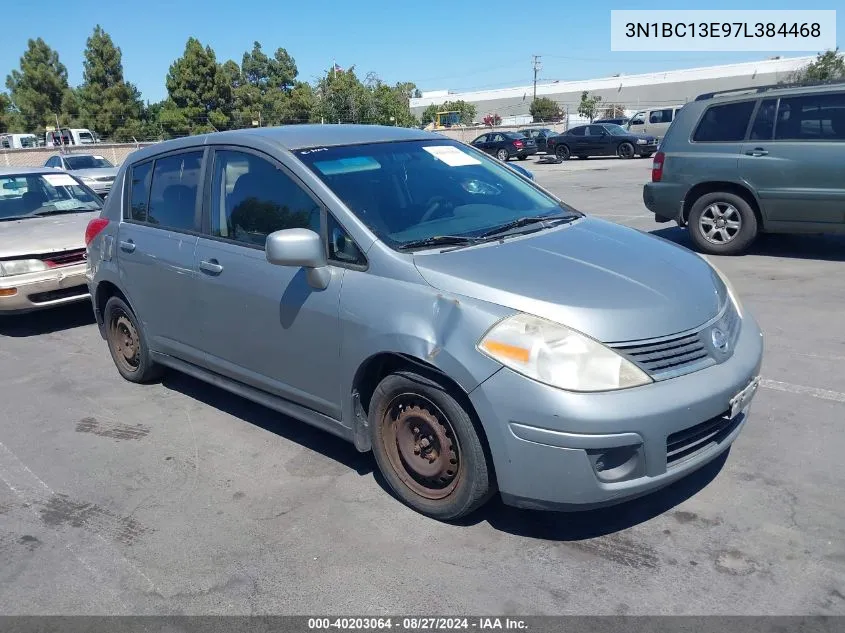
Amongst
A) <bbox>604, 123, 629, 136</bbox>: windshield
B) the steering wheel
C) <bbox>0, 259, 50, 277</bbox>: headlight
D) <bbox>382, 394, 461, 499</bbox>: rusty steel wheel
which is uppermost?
<bbox>604, 123, 629, 136</bbox>: windshield

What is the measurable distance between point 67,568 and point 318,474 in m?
1.26

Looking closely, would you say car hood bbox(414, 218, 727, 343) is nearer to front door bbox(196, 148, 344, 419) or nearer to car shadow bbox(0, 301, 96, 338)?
front door bbox(196, 148, 344, 419)

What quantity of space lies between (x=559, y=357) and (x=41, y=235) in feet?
20.4

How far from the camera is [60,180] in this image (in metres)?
8.45

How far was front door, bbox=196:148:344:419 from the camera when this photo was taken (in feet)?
11.8

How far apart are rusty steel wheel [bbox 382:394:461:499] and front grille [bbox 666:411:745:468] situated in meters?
0.88

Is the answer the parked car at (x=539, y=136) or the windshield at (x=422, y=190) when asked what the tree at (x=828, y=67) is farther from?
the windshield at (x=422, y=190)

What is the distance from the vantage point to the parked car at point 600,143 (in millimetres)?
27953

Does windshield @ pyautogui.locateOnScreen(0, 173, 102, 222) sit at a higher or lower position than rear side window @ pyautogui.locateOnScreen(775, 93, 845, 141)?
lower

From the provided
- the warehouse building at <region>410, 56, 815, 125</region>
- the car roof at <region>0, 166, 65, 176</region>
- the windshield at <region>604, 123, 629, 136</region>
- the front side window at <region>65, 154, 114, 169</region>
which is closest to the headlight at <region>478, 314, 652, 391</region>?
the car roof at <region>0, 166, 65, 176</region>

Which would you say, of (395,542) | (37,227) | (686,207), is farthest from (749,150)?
(37,227)

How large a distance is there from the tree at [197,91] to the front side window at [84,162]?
100 feet

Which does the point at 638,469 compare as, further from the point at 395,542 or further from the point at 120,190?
the point at 120,190

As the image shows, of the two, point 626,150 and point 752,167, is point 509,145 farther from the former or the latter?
point 752,167
